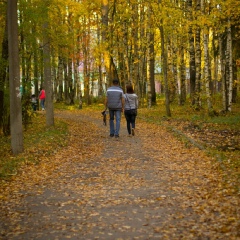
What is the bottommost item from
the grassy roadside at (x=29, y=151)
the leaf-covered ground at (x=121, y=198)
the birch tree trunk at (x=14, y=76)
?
the leaf-covered ground at (x=121, y=198)

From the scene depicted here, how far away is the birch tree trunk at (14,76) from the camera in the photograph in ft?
41.6

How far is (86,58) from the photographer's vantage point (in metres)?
49.4

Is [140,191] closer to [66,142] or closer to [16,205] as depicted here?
[16,205]

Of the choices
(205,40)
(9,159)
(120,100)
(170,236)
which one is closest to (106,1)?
(205,40)

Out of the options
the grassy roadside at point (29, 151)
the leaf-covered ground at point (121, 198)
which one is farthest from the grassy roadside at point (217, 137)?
the grassy roadside at point (29, 151)

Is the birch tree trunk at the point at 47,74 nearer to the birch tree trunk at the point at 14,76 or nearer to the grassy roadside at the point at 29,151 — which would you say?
the grassy roadside at the point at 29,151

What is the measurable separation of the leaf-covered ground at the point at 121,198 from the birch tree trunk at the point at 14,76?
1.21 meters

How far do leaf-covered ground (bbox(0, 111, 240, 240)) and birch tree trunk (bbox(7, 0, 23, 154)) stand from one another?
3.97ft

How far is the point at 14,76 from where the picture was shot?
1309 centimetres

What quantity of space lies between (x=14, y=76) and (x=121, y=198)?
6.08m

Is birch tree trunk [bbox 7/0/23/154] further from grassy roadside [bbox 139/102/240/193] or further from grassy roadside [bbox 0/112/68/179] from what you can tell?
grassy roadside [bbox 139/102/240/193]

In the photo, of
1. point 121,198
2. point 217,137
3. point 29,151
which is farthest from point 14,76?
point 217,137

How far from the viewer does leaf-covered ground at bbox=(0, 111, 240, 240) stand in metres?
6.56

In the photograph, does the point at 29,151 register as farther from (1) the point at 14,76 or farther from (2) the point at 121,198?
(2) the point at 121,198
